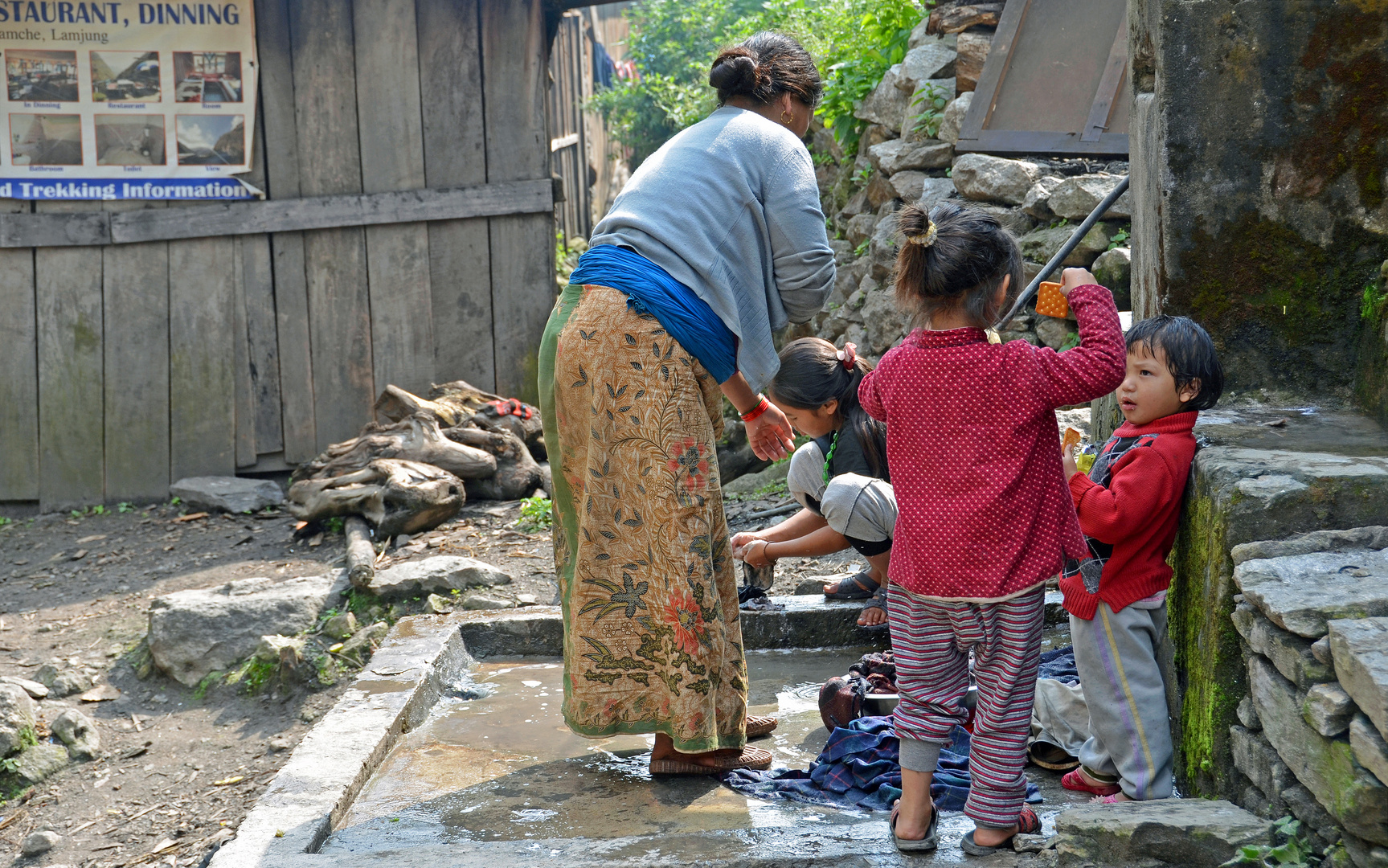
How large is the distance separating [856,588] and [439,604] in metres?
1.60

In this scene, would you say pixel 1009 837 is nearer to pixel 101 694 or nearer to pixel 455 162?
pixel 101 694

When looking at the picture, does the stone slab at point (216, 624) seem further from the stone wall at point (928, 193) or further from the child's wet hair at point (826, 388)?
the stone wall at point (928, 193)

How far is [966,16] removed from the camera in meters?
5.95

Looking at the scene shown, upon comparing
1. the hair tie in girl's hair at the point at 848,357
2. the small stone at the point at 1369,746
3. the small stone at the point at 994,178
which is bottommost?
the small stone at the point at 1369,746

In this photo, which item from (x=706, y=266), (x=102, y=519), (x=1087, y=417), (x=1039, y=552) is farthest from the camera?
(x=102, y=519)

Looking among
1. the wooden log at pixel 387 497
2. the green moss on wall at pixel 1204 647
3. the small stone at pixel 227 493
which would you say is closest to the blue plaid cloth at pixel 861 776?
the green moss on wall at pixel 1204 647

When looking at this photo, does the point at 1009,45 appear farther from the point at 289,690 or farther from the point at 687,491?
the point at 289,690

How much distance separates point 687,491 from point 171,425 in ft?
16.4

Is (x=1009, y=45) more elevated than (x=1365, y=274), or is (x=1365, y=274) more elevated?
(x=1009, y=45)

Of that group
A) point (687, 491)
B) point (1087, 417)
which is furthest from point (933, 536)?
point (1087, 417)

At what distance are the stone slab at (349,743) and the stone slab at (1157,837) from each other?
46.0 inches

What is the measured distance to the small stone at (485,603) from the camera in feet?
13.6

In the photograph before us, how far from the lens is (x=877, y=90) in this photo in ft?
21.4

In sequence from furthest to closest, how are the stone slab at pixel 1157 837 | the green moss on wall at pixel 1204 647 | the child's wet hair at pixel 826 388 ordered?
the child's wet hair at pixel 826 388
the green moss on wall at pixel 1204 647
the stone slab at pixel 1157 837
